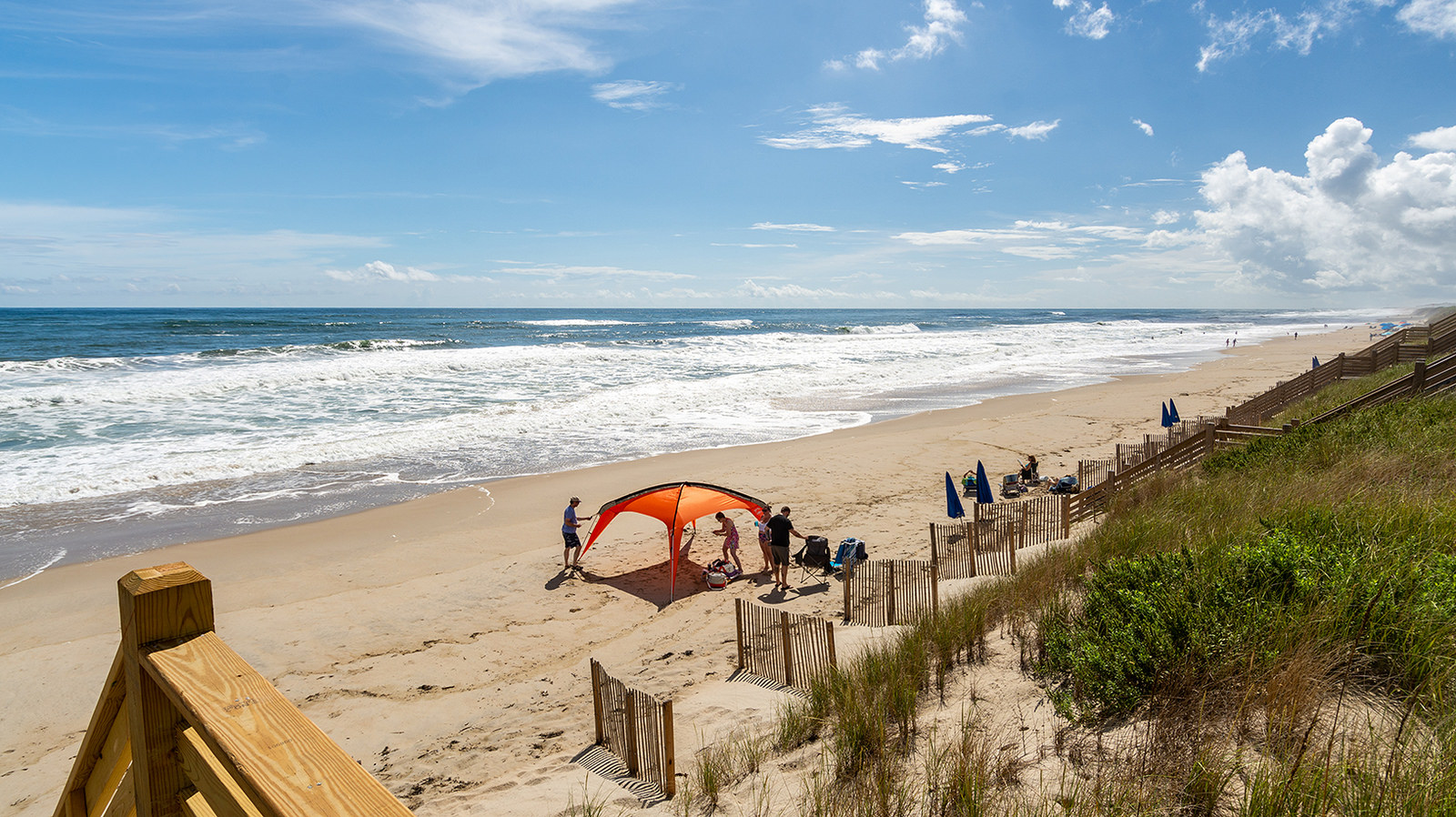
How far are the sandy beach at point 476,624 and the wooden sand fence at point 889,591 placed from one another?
34 cm

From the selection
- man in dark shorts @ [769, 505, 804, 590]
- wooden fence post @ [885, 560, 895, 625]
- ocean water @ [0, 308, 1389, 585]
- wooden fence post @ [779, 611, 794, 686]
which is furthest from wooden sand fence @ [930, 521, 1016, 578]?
ocean water @ [0, 308, 1389, 585]

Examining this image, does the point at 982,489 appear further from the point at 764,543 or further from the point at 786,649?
the point at 786,649

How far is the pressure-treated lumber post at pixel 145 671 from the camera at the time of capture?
5.33ft

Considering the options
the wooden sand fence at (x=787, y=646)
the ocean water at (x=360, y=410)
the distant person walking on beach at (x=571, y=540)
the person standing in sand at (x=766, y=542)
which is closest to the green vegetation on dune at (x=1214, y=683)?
the wooden sand fence at (x=787, y=646)

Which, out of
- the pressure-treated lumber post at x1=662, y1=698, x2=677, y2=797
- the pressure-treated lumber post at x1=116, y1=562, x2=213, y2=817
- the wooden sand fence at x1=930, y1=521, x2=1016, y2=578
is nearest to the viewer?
the pressure-treated lumber post at x1=116, y1=562, x2=213, y2=817

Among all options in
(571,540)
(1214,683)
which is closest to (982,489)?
(571,540)

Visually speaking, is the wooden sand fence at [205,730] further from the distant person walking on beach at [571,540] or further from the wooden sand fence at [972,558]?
the distant person walking on beach at [571,540]

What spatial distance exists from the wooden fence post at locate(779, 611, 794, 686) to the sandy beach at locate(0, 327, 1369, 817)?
0.25m

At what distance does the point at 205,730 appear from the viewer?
142 cm

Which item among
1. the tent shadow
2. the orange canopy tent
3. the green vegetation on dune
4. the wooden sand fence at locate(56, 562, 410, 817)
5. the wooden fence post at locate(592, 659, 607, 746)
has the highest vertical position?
the wooden sand fence at locate(56, 562, 410, 817)

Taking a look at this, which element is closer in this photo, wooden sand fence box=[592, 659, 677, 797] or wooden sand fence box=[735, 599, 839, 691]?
wooden sand fence box=[592, 659, 677, 797]

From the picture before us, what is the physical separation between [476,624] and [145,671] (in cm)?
884

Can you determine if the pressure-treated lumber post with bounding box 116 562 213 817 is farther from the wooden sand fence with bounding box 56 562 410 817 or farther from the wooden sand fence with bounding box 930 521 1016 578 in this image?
the wooden sand fence with bounding box 930 521 1016 578

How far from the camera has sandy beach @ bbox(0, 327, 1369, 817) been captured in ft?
22.1
